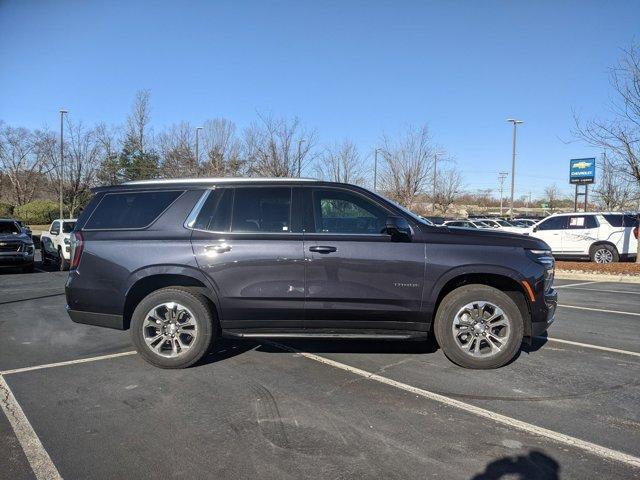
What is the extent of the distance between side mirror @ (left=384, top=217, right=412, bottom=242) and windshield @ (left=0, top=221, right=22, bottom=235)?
13642 millimetres

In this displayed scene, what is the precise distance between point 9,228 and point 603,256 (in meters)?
18.5

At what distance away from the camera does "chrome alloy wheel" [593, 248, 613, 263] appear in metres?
16.4

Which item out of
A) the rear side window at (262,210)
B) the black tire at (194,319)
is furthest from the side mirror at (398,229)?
the black tire at (194,319)

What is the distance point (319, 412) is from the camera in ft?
13.1

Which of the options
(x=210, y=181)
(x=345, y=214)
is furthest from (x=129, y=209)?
(x=345, y=214)

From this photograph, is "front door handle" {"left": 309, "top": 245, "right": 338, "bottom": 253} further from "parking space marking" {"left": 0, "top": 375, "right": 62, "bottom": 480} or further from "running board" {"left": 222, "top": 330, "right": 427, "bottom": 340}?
"parking space marking" {"left": 0, "top": 375, "right": 62, "bottom": 480}

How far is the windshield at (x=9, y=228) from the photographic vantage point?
1456 cm

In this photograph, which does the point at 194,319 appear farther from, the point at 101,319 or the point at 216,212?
the point at 216,212

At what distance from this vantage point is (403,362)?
529 cm

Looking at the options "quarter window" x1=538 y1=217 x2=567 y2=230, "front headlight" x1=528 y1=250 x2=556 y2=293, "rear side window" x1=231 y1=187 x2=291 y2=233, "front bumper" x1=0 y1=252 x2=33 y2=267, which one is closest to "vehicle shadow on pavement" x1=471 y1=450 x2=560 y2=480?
"front headlight" x1=528 y1=250 x2=556 y2=293

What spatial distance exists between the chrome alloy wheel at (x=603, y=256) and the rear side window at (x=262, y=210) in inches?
582

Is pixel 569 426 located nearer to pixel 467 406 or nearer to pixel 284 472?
pixel 467 406

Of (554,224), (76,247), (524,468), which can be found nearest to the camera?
(524,468)

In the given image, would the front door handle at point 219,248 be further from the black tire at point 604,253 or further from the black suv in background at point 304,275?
the black tire at point 604,253
